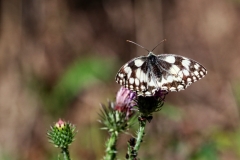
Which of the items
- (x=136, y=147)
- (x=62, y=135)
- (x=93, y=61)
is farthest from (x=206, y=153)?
(x=93, y=61)

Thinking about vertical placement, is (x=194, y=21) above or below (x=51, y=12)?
above

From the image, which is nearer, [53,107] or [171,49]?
[53,107]

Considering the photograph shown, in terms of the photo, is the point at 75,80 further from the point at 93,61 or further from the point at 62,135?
the point at 62,135

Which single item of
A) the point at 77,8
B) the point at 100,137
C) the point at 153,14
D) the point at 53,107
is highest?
the point at 77,8

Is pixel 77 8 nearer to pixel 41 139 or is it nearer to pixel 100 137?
pixel 41 139

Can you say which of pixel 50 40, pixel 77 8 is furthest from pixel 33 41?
pixel 77 8

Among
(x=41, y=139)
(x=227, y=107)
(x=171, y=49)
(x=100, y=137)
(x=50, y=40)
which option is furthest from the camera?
(x=171, y=49)
